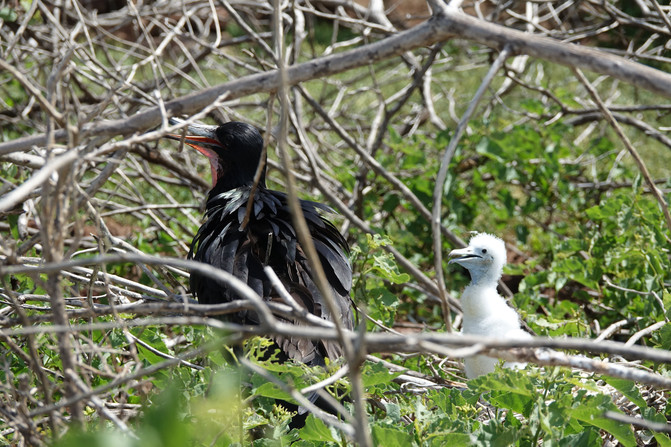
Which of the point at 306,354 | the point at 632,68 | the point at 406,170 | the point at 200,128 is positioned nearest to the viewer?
the point at 632,68

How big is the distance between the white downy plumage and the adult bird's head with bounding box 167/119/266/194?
3.03ft

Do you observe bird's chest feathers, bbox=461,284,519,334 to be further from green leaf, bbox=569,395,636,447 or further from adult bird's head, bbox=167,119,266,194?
adult bird's head, bbox=167,119,266,194

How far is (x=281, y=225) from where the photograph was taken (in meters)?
2.30

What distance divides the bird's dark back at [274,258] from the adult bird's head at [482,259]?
1.36 ft

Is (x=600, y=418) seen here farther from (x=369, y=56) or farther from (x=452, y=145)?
(x=369, y=56)

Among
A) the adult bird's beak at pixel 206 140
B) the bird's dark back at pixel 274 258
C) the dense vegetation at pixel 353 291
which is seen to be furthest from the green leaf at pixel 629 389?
the adult bird's beak at pixel 206 140

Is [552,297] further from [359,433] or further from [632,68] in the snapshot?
[359,433]

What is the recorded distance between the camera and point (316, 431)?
1.56 m

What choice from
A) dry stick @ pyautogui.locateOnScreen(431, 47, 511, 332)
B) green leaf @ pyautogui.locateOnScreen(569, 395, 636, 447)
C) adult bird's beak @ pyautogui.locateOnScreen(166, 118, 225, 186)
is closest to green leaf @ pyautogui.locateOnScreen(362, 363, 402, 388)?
dry stick @ pyautogui.locateOnScreen(431, 47, 511, 332)

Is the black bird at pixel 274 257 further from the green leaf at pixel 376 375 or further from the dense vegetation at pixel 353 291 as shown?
the green leaf at pixel 376 375

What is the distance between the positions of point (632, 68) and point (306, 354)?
3.79 ft

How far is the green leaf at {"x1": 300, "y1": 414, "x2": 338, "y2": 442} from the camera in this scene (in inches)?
60.9

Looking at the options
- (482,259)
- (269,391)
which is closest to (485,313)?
(482,259)

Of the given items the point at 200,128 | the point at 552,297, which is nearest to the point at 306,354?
the point at 200,128
